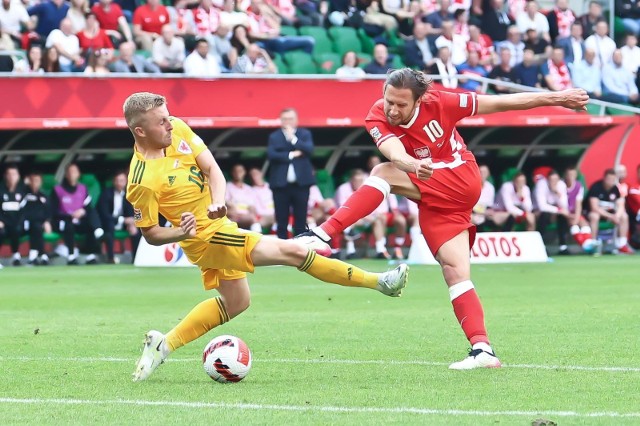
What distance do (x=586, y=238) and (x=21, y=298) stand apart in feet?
38.5

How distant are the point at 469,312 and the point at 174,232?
1966 mm

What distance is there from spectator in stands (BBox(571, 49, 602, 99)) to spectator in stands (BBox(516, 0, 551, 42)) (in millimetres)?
1158

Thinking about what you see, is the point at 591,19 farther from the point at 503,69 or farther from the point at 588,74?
the point at 503,69

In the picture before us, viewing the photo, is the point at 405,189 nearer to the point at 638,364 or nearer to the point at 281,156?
the point at 638,364

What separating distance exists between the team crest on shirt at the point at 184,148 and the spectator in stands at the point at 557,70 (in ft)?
54.7

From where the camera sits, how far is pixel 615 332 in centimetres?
1000

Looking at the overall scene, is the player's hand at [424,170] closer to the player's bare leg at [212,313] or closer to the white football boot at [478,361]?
the white football boot at [478,361]

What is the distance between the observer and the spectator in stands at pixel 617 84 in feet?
80.1

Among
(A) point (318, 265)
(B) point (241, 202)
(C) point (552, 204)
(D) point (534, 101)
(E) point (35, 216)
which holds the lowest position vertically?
(C) point (552, 204)

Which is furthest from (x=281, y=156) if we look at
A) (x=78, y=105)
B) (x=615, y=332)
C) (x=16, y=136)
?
(x=615, y=332)

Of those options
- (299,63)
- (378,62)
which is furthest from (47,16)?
(378,62)

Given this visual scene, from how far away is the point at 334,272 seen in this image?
311 inches

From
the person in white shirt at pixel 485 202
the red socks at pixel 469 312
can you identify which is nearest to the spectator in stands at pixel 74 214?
the person in white shirt at pixel 485 202

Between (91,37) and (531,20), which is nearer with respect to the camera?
(91,37)
